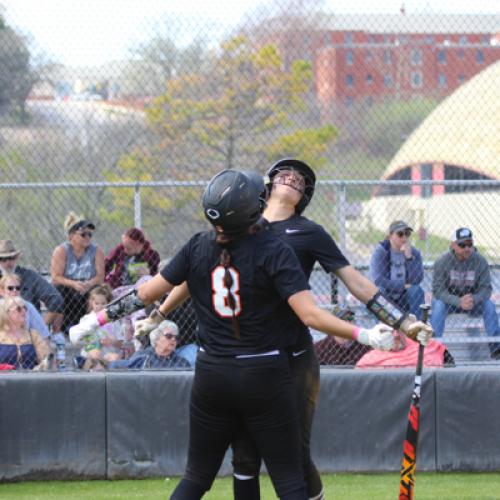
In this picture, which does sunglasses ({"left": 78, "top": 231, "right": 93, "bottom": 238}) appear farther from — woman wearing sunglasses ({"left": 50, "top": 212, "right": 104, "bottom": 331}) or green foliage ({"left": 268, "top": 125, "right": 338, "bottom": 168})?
green foliage ({"left": 268, "top": 125, "right": 338, "bottom": 168})

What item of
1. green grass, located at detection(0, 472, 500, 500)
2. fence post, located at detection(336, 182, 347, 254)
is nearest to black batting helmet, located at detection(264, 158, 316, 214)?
green grass, located at detection(0, 472, 500, 500)

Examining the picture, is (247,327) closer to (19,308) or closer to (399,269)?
(19,308)

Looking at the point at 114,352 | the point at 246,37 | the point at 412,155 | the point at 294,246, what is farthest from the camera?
the point at 412,155

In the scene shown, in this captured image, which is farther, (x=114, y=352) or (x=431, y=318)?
(x=431, y=318)

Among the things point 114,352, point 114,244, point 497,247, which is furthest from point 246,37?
point 114,352

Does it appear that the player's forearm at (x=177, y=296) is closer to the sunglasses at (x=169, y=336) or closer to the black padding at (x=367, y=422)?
the black padding at (x=367, y=422)

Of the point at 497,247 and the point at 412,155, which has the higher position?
the point at 412,155

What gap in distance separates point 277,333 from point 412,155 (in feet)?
38.2

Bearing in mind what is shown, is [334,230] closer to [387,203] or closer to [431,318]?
[387,203]

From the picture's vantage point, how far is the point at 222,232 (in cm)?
418

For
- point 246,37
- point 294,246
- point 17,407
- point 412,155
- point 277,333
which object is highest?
point 246,37

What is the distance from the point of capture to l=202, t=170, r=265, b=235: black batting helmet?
13.6ft

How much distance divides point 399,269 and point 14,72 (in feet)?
18.0

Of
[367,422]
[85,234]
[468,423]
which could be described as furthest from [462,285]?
[85,234]
